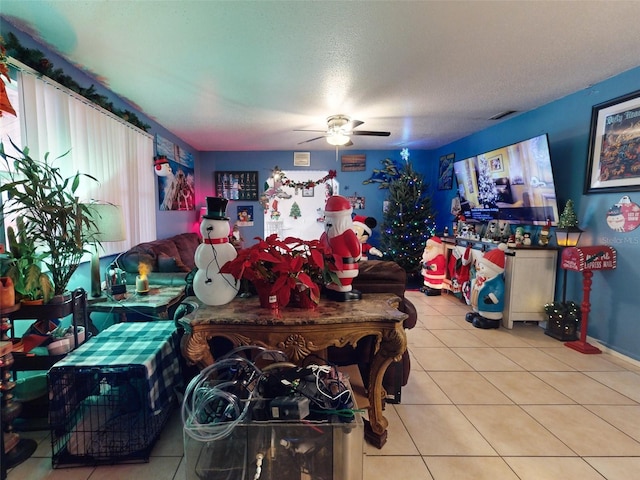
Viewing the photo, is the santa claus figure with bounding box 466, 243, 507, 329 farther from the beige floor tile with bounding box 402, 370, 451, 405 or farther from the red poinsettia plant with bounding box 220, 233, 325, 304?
the red poinsettia plant with bounding box 220, 233, 325, 304

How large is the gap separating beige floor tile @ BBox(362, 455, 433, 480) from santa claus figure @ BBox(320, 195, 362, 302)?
83 cm

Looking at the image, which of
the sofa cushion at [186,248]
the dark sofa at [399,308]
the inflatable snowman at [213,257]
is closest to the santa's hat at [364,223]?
the dark sofa at [399,308]

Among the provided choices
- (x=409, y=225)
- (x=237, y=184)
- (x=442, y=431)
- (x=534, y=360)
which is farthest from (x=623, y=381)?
(x=237, y=184)

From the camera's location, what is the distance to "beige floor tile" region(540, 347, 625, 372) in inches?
101

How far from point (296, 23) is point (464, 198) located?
152 inches

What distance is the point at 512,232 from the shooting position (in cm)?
404

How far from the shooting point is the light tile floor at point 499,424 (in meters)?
1.51

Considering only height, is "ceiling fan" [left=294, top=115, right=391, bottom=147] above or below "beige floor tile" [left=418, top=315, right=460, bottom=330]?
above

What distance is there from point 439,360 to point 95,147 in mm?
3660

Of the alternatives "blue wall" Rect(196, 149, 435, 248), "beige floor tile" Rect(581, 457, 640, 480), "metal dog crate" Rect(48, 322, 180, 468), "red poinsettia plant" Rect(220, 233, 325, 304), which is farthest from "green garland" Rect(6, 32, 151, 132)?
"beige floor tile" Rect(581, 457, 640, 480)

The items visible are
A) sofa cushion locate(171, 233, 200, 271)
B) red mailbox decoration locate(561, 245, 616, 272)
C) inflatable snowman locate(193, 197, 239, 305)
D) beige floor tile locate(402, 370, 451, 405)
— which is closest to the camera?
inflatable snowman locate(193, 197, 239, 305)

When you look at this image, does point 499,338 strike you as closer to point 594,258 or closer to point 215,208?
point 594,258

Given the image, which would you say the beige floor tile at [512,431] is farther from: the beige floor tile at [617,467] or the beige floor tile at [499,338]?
the beige floor tile at [499,338]

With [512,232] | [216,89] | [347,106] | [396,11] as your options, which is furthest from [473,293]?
[216,89]
